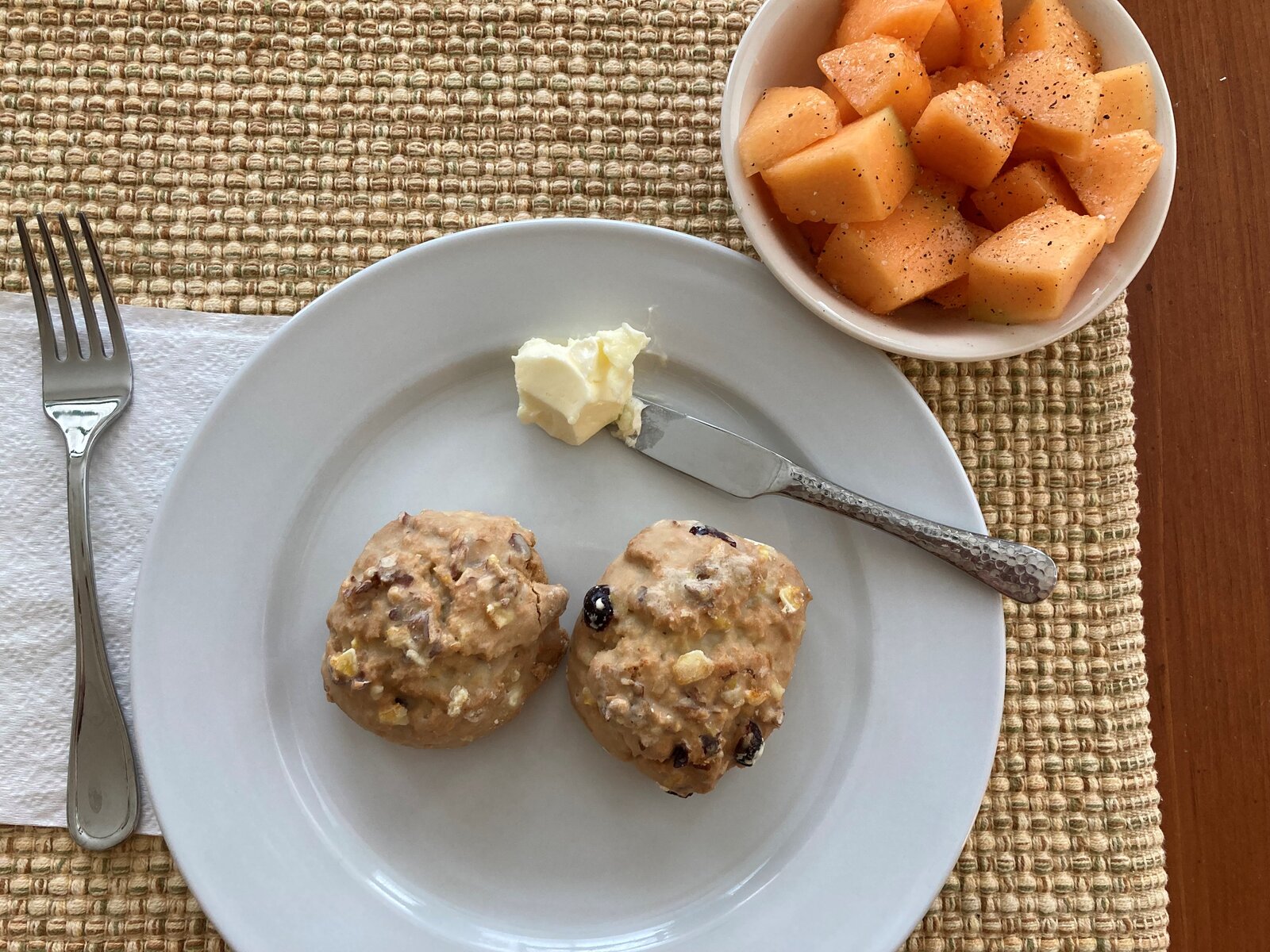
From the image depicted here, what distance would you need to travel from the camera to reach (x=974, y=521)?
1.81 m

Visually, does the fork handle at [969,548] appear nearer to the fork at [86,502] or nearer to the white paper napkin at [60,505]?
the white paper napkin at [60,505]

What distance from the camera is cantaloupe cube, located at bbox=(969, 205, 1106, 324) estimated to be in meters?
1.60

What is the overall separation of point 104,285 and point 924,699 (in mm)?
2004

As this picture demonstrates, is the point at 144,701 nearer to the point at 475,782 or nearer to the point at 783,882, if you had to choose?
the point at 475,782

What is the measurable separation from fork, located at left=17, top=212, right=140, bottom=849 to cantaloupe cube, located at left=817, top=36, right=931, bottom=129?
1617mm

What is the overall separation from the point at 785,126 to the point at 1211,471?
134 cm

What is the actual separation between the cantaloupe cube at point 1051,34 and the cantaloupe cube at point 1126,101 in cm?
6

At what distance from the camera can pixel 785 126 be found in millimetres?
1660

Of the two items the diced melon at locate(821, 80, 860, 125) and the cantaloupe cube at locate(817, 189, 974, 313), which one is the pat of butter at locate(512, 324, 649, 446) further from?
the diced melon at locate(821, 80, 860, 125)

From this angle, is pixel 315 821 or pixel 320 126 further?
pixel 320 126

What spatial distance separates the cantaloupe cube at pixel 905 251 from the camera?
1678 mm

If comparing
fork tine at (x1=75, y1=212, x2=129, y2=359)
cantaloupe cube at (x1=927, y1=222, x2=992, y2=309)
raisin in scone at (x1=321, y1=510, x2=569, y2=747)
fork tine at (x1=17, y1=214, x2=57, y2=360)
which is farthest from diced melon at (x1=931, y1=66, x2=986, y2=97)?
fork tine at (x1=17, y1=214, x2=57, y2=360)

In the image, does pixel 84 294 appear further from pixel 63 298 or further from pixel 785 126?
pixel 785 126

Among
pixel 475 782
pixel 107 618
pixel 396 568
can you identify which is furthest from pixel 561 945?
pixel 107 618
